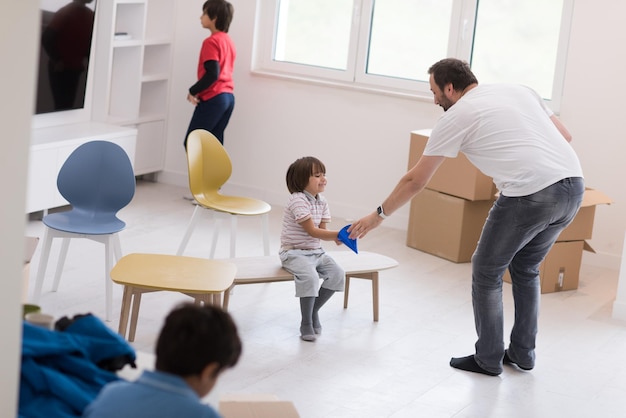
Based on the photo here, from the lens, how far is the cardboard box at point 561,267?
17.9 feet

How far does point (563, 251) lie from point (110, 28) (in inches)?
132

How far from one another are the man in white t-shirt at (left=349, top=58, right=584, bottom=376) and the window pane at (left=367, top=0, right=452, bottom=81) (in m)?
2.70

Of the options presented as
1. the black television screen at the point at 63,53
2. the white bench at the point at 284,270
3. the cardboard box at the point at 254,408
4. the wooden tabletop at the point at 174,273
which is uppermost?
the black television screen at the point at 63,53

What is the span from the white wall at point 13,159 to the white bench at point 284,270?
232 centimetres

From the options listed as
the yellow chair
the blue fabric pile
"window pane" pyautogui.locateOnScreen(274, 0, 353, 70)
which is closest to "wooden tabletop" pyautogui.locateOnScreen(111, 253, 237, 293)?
the yellow chair

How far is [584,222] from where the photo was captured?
552 cm

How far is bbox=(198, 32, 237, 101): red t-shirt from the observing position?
260 inches

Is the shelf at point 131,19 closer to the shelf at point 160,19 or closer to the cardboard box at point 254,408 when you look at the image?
the shelf at point 160,19

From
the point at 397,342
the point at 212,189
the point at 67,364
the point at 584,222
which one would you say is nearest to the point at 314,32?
the point at 212,189

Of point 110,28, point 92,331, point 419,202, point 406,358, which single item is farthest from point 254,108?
point 92,331

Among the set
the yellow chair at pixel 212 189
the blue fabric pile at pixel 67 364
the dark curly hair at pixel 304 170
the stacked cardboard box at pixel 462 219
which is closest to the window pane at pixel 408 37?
the stacked cardboard box at pixel 462 219

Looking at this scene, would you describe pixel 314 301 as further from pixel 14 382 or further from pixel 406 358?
pixel 14 382

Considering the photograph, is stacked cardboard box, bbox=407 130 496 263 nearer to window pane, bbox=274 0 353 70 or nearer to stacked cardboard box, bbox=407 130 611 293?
stacked cardboard box, bbox=407 130 611 293

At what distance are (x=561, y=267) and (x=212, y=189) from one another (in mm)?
2052
